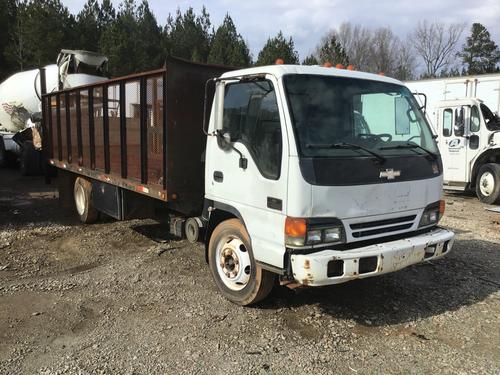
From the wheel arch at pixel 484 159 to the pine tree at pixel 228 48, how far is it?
29.5 m

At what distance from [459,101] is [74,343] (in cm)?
1119

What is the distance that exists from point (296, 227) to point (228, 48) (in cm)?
4331

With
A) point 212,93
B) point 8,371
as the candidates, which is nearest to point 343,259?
point 212,93

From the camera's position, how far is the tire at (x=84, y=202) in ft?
26.9

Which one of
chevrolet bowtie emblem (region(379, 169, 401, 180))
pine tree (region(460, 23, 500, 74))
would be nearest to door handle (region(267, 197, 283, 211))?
chevrolet bowtie emblem (region(379, 169, 401, 180))

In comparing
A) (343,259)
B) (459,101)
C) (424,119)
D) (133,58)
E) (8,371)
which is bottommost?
(8,371)

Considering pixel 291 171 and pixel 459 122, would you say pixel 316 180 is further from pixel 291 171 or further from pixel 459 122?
pixel 459 122

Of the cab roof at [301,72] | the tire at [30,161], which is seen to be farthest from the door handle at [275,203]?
the tire at [30,161]

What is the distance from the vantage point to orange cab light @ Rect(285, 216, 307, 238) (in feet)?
12.4

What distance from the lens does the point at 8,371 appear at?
140 inches

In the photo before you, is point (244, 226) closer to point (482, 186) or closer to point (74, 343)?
point (74, 343)

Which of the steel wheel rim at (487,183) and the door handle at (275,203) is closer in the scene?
the door handle at (275,203)

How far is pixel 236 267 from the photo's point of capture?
4.65m

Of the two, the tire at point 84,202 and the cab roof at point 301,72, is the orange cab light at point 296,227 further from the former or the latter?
the tire at point 84,202
